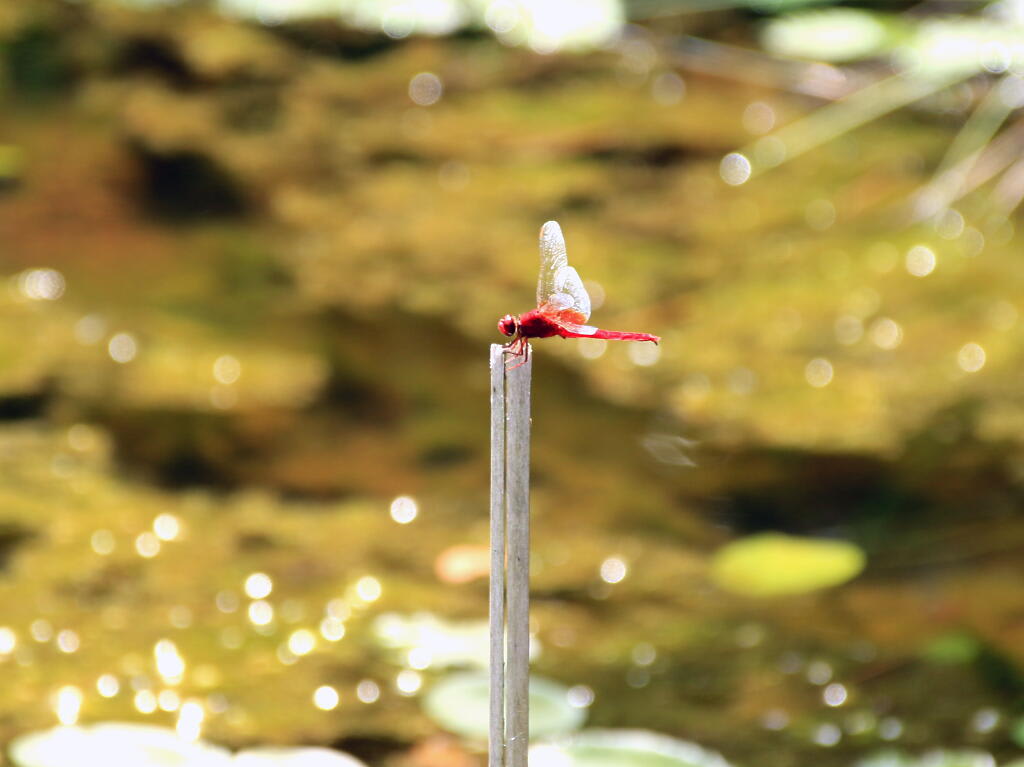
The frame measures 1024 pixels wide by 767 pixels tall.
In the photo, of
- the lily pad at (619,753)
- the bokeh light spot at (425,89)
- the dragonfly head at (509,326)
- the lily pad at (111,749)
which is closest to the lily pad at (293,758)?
the lily pad at (111,749)

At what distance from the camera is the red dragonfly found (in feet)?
2.55

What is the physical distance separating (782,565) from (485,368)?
1.93 feet

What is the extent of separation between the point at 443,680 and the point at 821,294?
1.09 m

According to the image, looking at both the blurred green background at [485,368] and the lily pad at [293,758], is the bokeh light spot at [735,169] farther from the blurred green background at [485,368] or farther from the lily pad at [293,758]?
the lily pad at [293,758]

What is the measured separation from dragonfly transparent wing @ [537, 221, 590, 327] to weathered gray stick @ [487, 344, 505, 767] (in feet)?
0.49

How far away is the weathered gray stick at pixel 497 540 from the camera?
675 mm

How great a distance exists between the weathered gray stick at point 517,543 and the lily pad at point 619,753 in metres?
0.37

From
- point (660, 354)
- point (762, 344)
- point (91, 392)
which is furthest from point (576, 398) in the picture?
point (91, 392)

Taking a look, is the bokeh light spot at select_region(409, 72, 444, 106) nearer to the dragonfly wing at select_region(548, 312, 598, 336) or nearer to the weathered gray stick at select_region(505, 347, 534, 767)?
the dragonfly wing at select_region(548, 312, 598, 336)

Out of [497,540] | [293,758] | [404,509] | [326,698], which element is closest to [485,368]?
[404,509]

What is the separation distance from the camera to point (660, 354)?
73.9 inches

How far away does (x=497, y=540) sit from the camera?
694mm

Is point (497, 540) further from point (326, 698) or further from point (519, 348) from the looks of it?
point (326, 698)

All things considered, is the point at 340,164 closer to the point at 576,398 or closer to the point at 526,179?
the point at 526,179
